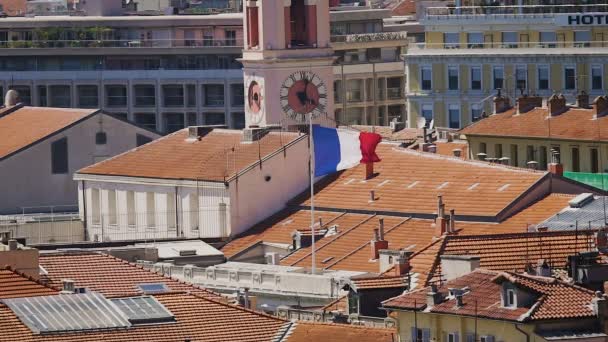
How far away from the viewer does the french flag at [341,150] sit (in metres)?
139

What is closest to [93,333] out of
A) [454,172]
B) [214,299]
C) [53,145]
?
[214,299]

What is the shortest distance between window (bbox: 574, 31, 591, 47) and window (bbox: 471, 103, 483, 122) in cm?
568

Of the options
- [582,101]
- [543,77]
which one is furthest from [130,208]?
[543,77]

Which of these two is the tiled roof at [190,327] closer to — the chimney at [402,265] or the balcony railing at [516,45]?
the chimney at [402,265]

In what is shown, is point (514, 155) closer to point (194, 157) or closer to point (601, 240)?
point (194, 157)

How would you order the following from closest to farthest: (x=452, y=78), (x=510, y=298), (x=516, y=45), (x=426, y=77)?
1. (x=510, y=298)
2. (x=516, y=45)
3. (x=452, y=78)
4. (x=426, y=77)

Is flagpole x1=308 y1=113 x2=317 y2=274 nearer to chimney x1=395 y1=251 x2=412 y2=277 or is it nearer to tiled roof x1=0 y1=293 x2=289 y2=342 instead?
chimney x1=395 y1=251 x2=412 y2=277

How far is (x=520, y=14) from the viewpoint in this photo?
6939 inches

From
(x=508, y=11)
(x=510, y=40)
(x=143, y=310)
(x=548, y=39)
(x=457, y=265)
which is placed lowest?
(x=457, y=265)

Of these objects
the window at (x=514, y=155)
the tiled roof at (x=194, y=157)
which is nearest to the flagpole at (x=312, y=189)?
the tiled roof at (x=194, y=157)

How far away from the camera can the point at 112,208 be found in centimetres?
14512

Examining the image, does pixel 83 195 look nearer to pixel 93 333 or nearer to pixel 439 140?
pixel 439 140

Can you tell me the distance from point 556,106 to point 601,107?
8.91 feet

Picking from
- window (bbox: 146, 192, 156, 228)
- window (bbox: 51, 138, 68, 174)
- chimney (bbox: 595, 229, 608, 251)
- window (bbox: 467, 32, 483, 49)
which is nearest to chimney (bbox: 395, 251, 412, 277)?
chimney (bbox: 595, 229, 608, 251)
